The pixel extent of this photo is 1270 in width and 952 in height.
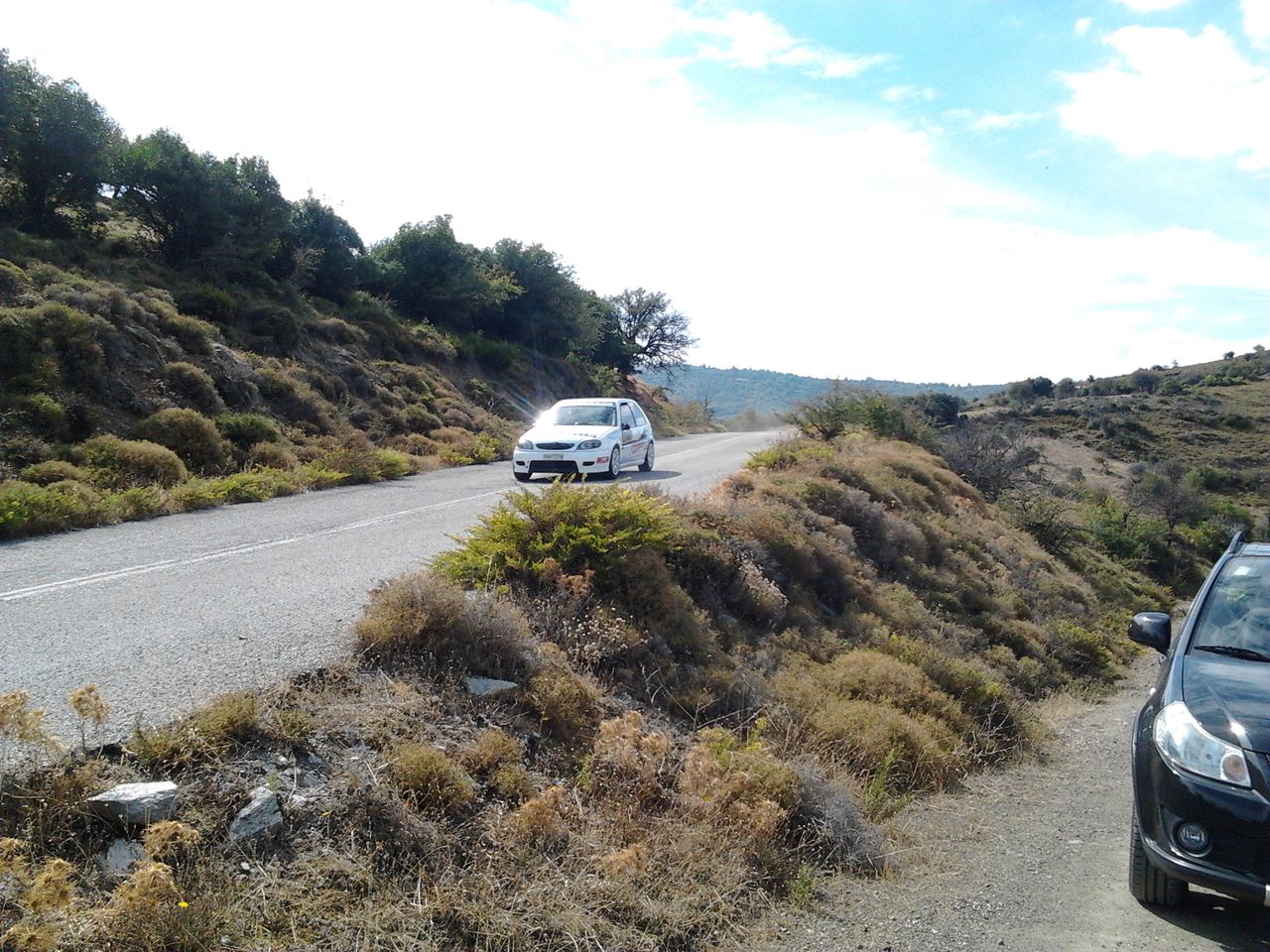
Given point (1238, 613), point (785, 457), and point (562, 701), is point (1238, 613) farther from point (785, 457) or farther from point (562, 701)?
point (785, 457)

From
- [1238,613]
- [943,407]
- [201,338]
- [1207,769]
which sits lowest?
[1207,769]

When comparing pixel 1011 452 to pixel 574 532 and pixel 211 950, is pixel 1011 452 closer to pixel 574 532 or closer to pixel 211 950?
pixel 574 532

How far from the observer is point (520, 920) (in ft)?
12.8

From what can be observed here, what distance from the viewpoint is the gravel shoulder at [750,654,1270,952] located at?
167 inches

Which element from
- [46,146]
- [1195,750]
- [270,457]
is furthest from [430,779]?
[46,146]

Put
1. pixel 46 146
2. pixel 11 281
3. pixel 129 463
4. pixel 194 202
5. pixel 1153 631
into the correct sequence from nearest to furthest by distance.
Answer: pixel 1153 631 < pixel 129 463 < pixel 11 281 < pixel 46 146 < pixel 194 202

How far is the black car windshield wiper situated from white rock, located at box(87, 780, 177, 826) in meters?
5.30

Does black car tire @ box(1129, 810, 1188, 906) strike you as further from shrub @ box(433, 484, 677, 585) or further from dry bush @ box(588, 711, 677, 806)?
shrub @ box(433, 484, 677, 585)

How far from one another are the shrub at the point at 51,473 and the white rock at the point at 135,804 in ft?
33.6

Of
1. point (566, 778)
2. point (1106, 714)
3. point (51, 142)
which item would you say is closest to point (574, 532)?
point (566, 778)

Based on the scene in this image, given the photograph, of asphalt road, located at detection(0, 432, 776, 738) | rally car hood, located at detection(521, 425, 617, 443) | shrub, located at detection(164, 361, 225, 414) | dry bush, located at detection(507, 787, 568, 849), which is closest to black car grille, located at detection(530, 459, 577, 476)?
rally car hood, located at detection(521, 425, 617, 443)

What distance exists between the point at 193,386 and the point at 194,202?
29.4 ft

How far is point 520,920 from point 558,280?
4019 centimetres

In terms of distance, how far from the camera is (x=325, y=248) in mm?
30844
